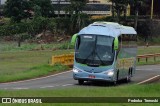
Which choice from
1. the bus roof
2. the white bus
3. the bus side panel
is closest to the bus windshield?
the white bus

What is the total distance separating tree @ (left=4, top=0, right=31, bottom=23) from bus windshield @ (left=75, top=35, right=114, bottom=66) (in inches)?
2640

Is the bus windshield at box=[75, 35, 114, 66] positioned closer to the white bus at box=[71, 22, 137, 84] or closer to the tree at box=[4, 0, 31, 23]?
the white bus at box=[71, 22, 137, 84]

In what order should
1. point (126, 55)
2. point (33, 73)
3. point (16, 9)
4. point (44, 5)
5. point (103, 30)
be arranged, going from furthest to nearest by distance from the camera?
1. point (44, 5)
2. point (16, 9)
3. point (33, 73)
4. point (126, 55)
5. point (103, 30)

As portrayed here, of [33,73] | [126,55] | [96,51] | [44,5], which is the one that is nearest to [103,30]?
[96,51]

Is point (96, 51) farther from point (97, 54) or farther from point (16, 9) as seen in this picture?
point (16, 9)

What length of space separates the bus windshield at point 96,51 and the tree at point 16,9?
67.1 m

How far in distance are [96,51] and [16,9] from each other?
6749 centimetres

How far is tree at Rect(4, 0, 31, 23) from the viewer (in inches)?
3723

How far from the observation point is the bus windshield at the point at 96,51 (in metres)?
28.3

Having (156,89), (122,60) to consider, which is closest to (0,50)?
(122,60)

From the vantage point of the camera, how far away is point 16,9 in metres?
94.2

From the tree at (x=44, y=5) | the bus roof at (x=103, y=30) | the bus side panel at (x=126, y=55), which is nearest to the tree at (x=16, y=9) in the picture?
the tree at (x=44, y=5)

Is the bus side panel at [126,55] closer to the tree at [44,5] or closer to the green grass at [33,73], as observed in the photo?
the green grass at [33,73]

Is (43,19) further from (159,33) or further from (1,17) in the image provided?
(159,33)
